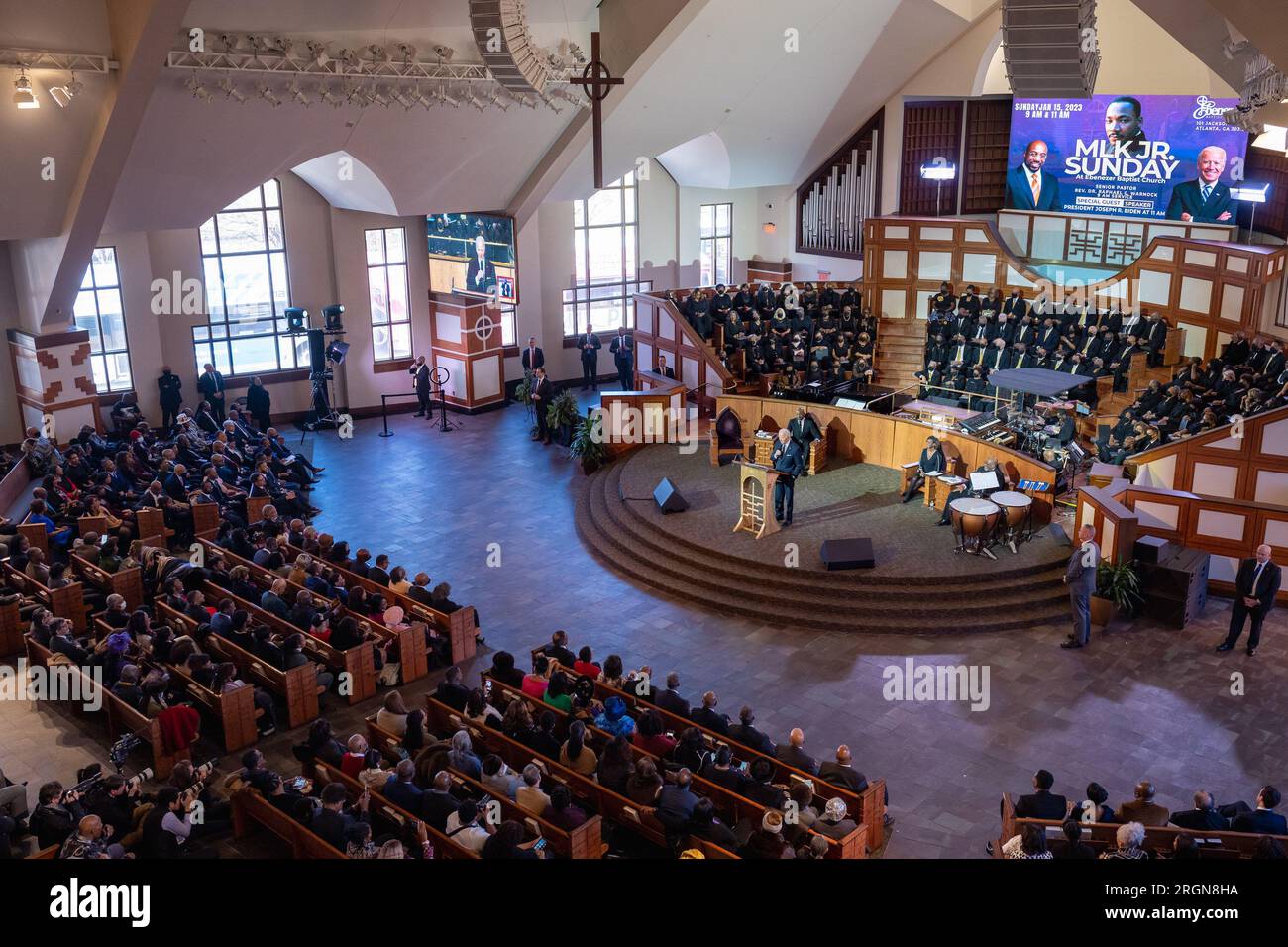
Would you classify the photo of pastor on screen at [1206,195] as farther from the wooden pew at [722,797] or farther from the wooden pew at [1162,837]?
the wooden pew at [722,797]

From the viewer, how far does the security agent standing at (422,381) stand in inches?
832

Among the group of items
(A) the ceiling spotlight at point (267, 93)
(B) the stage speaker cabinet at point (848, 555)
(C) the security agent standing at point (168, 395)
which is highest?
(A) the ceiling spotlight at point (267, 93)

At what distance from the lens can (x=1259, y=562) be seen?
1130 cm

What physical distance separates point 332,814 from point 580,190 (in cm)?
1578

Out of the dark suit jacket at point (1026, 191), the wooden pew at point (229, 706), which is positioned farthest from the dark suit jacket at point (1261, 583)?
the dark suit jacket at point (1026, 191)

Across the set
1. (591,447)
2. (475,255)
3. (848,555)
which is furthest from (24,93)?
(848,555)

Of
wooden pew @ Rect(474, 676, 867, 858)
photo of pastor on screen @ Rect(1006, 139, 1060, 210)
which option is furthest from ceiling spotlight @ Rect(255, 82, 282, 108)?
photo of pastor on screen @ Rect(1006, 139, 1060, 210)

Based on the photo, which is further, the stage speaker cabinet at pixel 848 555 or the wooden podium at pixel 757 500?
the wooden podium at pixel 757 500

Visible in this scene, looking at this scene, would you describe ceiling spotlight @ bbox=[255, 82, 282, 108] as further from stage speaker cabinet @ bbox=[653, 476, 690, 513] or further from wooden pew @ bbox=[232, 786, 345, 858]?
wooden pew @ bbox=[232, 786, 345, 858]

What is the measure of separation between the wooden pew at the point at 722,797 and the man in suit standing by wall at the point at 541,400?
1024cm
